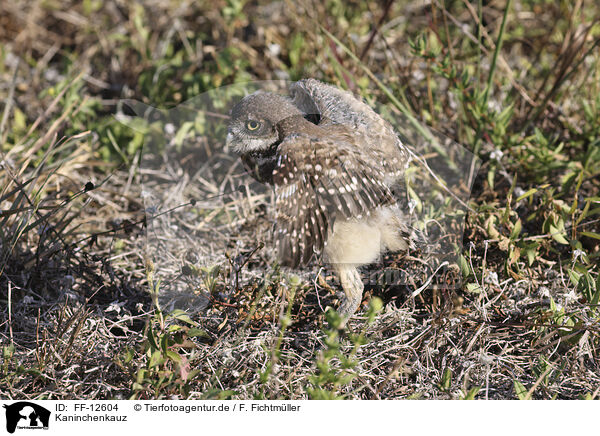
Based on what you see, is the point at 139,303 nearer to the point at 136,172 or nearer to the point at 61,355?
the point at 61,355

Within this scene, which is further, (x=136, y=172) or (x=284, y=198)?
(x=136, y=172)

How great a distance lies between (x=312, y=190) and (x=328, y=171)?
0.34ft

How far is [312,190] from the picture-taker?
2.26 metres

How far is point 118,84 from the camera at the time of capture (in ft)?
13.5

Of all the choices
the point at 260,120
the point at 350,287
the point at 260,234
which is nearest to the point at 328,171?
the point at 260,120

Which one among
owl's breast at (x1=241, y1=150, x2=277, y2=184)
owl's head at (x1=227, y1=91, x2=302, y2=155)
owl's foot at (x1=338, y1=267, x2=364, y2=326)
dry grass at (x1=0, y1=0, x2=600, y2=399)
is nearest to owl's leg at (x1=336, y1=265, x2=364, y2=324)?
owl's foot at (x1=338, y1=267, x2=364, y2=326)

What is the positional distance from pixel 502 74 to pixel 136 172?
2.51 metres

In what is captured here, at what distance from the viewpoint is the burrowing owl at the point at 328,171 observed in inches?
88.6

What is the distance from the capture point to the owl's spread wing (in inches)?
88.1

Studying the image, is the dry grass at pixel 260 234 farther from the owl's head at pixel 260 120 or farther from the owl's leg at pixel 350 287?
the owl's head at pixel 260 120

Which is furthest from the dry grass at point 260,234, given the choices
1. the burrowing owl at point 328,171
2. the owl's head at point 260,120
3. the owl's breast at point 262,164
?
the owl's head at point 260,120

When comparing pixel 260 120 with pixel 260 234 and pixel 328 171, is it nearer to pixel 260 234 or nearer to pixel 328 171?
pixel 328 171
